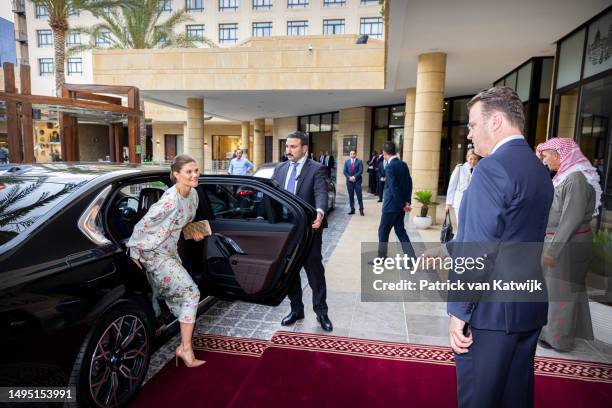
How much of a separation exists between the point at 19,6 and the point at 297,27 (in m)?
34.7

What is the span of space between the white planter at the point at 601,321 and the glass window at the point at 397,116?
16.5 m

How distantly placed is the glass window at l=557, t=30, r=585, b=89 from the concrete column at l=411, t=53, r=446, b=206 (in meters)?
2.42

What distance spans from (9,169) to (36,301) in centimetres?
163

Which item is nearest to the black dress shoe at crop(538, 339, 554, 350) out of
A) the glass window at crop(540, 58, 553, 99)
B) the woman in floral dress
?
the woman in floral dress

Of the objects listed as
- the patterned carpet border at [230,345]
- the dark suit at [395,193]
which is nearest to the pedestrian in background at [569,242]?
the dark suit at [395,193]

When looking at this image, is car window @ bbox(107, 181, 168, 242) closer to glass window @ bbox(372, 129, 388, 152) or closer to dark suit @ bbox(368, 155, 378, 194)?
dark suit @ bbox(368, 155, 378, 194)

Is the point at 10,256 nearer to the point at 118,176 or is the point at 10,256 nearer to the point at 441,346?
the point at 118,176

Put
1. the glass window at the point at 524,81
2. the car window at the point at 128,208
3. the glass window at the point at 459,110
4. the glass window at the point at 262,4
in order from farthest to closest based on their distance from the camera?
1. the glass window at the point at 262,4
2. the glass window at the point at 459,110
3. the glass window at the point at 524,81
4. the car window at the point at 128,208

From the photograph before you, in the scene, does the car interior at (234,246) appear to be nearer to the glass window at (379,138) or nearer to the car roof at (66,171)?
the car roof at (66,171)

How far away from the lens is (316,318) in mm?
4133

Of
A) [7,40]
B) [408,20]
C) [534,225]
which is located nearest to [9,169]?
[534,225]

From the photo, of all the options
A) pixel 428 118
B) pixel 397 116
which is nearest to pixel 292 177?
pixel 428 118

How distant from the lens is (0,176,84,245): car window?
2.24 m

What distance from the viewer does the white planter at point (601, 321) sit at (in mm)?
3650
